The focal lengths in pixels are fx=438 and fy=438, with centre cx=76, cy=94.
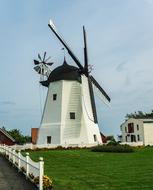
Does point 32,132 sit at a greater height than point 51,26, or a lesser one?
lesser

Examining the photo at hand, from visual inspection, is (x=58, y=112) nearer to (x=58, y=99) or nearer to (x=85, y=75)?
(x=58, y=99)

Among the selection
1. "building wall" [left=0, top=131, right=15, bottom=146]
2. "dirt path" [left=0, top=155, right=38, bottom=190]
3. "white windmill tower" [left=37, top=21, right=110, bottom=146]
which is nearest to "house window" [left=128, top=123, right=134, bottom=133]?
"building wall" [left=0, top=131, right=15, bottom=146]

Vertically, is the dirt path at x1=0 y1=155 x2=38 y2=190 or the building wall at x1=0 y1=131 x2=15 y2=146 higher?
the building wall at x1=0 y1=131 x2=15 y2=146

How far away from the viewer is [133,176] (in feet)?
61.8

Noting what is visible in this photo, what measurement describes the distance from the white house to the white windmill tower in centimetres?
2237

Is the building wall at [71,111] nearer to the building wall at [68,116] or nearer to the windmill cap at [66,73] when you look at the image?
the building wall at [68,116]

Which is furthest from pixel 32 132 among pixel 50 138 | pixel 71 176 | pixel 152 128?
pixel 71 176

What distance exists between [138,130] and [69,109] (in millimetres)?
29886

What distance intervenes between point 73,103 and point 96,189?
37.6 metres

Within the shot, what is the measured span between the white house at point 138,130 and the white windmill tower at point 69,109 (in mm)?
22368

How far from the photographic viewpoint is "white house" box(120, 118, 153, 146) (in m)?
76.7

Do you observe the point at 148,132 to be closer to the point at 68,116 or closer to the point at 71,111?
the point at 71,111

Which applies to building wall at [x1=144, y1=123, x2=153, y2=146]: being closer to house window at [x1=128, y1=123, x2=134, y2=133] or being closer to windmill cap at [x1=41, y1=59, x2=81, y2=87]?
house window at [x1=128, y1=123, x2=134, y2=133]

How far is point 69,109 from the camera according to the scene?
5244 cm
